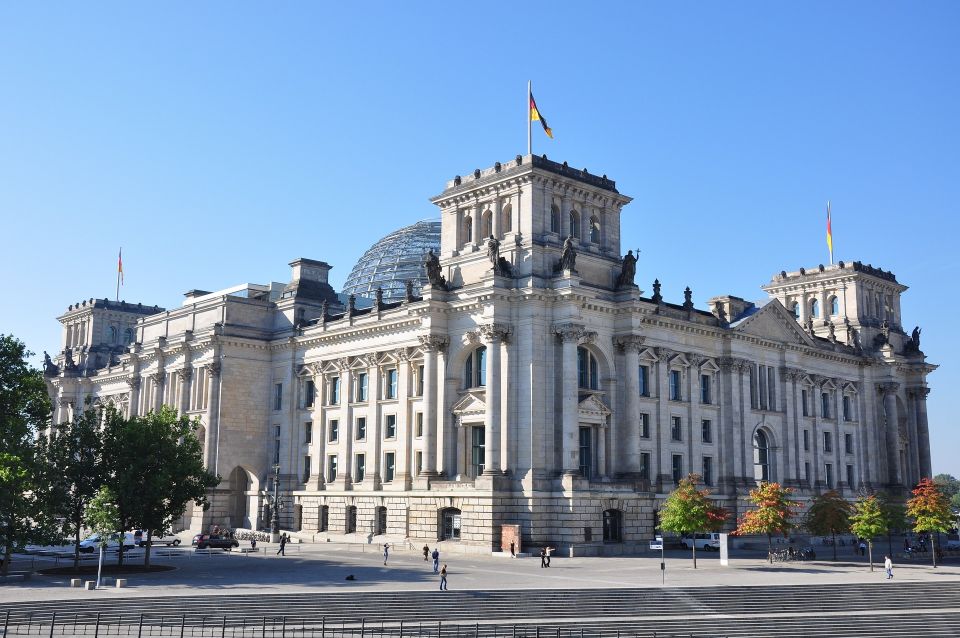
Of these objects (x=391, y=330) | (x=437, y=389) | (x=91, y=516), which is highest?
(x=391, y=330)

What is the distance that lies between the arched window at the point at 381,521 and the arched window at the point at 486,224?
23.1 m

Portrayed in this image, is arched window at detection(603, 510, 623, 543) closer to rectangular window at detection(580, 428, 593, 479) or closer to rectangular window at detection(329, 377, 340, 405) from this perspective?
rectangular window at detection(580, 428, 593, 479)

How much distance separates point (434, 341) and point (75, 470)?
86.1ft

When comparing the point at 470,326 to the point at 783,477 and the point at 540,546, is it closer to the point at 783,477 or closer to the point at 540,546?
the point at 540,546

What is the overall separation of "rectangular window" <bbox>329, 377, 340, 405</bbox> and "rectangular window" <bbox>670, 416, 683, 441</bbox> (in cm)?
2895

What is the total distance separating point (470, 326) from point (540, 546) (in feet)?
54.2

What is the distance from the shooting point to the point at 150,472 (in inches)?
2345

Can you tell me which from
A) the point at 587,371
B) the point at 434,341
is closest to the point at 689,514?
the point at 587,371

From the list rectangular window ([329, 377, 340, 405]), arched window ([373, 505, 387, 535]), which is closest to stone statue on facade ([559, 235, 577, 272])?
arched window ([373, 505, 387, 535])

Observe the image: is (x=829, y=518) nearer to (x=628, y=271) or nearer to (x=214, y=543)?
(x=628, y=271)

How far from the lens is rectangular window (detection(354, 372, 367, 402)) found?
8312 cm

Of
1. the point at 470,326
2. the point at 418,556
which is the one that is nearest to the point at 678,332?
the point at 470,326

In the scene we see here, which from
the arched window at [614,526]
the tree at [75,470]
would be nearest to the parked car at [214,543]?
the tree at [75,470]

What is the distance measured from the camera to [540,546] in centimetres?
6525
